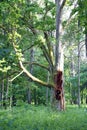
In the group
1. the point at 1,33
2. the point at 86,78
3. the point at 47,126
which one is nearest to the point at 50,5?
the point at 1,33

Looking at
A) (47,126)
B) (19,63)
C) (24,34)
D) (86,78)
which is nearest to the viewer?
(47,126)

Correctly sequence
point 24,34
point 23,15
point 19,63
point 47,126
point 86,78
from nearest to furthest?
point 47,126
point 19,63
point 23,15
point 24,34
point 86,78

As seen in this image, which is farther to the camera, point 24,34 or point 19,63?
point 24,34

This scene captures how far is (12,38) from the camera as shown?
694 inches

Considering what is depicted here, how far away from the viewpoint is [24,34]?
1972cm

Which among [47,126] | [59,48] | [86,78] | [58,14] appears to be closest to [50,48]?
[59,48]

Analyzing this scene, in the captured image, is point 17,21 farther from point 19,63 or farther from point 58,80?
point 58,80

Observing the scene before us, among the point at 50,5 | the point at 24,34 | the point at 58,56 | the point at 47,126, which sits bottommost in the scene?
the point at 47,126

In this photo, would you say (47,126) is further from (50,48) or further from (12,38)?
(50,48)

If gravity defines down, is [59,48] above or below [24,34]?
below

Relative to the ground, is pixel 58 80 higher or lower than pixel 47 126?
higher

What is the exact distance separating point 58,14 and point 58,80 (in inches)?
164

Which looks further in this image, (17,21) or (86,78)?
(86,78)

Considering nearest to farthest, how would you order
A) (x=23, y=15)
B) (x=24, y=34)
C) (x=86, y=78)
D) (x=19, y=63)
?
(x=19, y=63) → (x=23, y=15) → (x=24, y=34) → (x=86, y=78)
